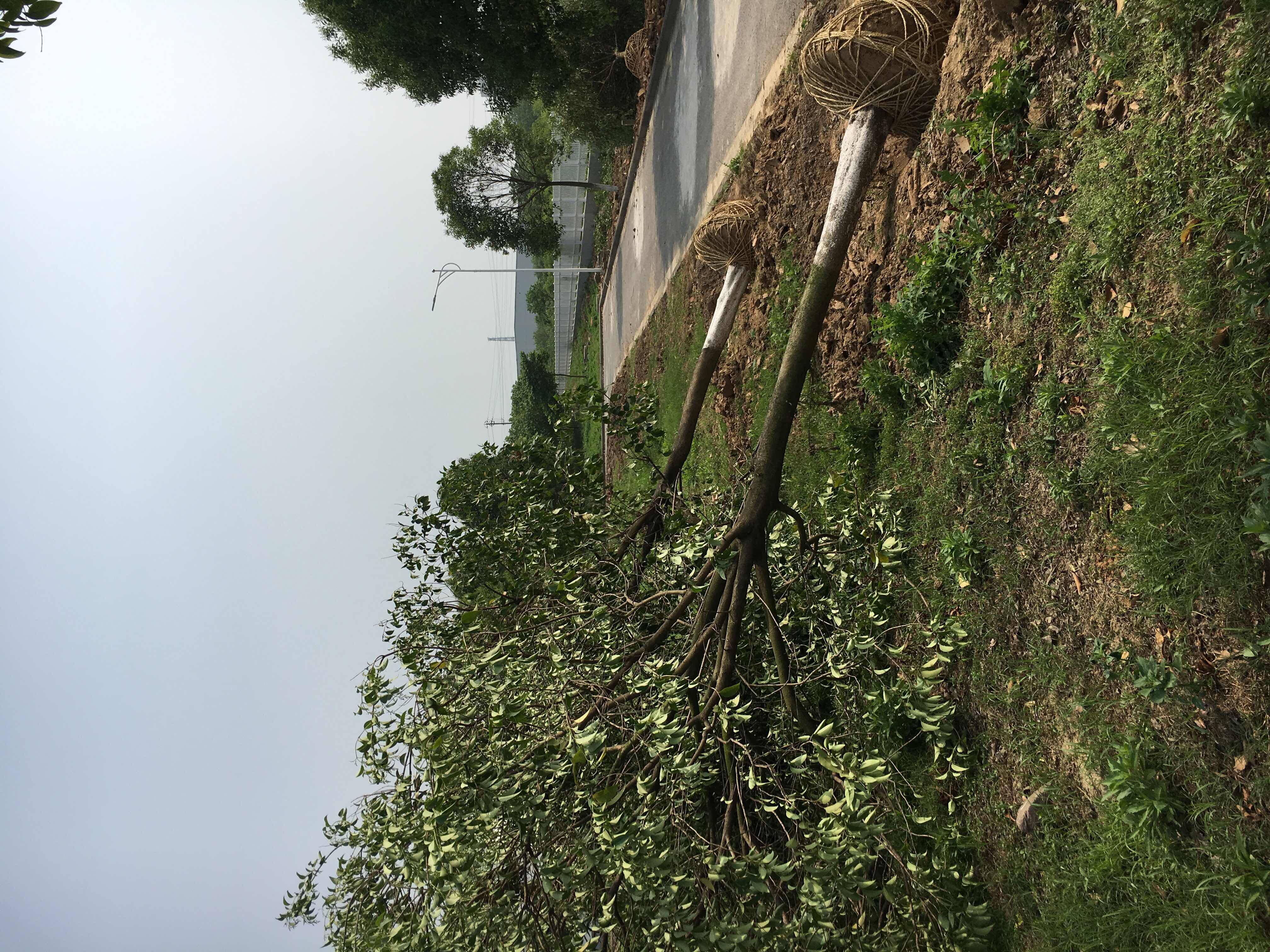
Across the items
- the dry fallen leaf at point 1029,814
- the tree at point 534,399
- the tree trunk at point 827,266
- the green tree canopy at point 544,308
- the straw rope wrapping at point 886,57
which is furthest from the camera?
the green tree canopy at point 544,308

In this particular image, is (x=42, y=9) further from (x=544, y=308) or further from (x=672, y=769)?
(x=544, y=308)

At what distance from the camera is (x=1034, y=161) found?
4.21 m

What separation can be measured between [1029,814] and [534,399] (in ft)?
86.3

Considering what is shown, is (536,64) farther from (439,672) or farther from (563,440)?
(439,672)

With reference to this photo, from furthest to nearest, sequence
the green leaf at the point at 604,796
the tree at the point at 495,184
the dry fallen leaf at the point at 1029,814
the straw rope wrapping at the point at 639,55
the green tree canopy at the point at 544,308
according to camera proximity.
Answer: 1. the green tree canopy at the point at 544,308
2. the tree at the point at 495,184
3. the straw rope wrapping at the point at 639,55
4. the dry fallen leaf at the point at 1029,814
5. the green leaf at the point at 604,796

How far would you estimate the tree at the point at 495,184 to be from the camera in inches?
749

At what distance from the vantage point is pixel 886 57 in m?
5.15

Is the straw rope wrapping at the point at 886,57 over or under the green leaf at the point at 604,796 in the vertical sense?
over

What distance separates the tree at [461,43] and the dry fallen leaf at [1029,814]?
12.1 m

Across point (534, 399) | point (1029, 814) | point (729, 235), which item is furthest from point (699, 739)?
point (534, 399)

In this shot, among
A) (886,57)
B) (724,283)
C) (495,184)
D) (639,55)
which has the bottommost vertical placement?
(886,57)

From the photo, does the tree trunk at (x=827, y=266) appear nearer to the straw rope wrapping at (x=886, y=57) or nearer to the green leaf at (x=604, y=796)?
the straw rope wrapping at (x=886, y=57)

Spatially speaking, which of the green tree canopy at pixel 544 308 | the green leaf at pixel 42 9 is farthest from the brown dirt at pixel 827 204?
the green tree canopy at pixel 544 308

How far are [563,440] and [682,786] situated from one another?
14.5ft
